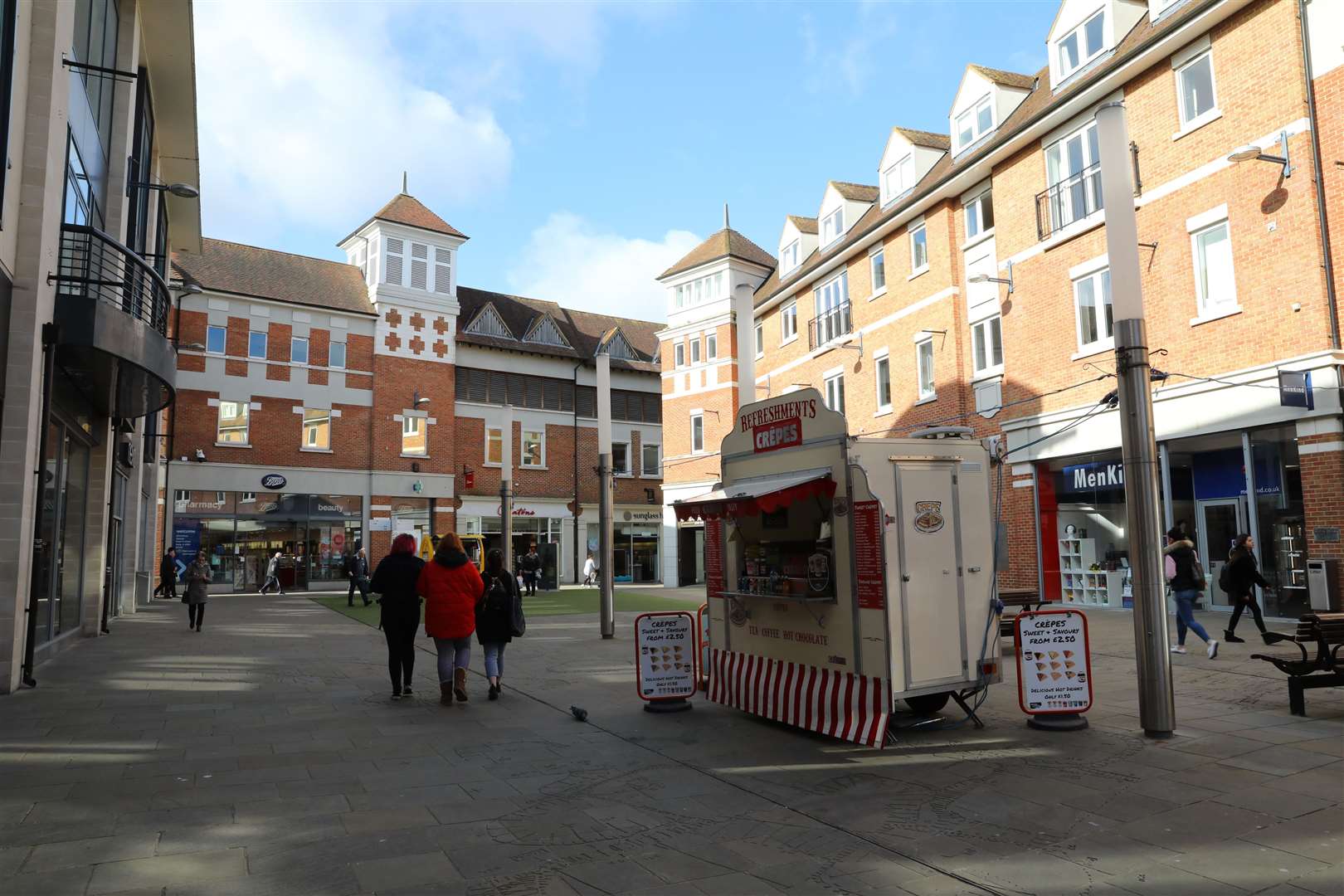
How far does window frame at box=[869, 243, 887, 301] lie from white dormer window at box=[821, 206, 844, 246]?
330cm

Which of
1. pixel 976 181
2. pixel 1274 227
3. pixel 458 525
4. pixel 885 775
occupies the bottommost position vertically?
pixel 885 775

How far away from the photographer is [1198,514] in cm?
1728

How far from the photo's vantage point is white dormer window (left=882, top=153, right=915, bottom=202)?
2514 cm

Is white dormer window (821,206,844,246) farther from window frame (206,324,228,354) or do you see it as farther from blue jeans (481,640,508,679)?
blue jeans (481,640,508,679)

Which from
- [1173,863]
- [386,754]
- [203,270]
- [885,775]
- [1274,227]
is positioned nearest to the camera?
[1173,863]

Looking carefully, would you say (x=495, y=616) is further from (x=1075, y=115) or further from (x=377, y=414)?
(x=377, y=414)

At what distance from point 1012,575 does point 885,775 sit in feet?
50.9

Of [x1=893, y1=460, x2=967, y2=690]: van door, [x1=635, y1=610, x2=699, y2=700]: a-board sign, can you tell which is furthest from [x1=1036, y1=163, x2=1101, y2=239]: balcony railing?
[x1=635, y1=610, x2=699, y2=700]: a-board sign

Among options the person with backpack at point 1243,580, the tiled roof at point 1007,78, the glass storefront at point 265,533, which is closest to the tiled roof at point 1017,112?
the tiled roof at point 1007,78

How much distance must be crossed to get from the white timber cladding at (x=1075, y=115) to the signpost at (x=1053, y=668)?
11453mm

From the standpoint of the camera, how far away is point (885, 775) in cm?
654

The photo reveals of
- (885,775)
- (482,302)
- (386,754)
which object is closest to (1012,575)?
(885,775)

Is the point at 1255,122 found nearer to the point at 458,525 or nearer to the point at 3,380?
the point at 3,380

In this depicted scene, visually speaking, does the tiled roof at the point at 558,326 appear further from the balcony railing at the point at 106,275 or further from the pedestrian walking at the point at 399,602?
the pedestrian walking at the point at 399,602
